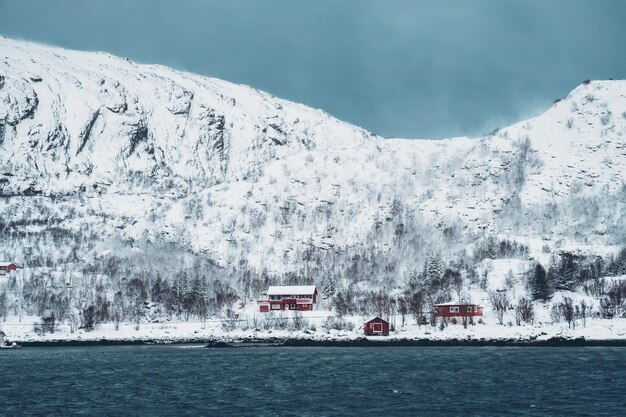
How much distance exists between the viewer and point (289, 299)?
141 metres

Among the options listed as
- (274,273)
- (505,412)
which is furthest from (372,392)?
(274,273)

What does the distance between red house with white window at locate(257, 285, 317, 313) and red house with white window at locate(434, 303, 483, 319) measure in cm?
3081

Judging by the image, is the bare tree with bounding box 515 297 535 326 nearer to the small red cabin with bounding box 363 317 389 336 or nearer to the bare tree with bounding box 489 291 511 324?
the bare tree with bounding box 489 291 511 324

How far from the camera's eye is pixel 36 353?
96750 millimetres

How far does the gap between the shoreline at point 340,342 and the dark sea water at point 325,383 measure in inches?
246

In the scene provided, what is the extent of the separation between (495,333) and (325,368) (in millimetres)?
42997

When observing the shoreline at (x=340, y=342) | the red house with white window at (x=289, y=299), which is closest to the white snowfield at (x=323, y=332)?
the shoreline at (x=340, y=342)

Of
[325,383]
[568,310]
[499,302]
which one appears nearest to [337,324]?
[499,302]

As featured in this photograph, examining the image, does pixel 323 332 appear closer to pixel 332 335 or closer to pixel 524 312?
pixel 332 335

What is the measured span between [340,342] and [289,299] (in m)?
39.4

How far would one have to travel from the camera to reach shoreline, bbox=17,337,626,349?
95.8 meters

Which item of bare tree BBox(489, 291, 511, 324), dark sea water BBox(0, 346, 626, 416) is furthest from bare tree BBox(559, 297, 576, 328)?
dark sea water BBox(0, 346, 626, 416)

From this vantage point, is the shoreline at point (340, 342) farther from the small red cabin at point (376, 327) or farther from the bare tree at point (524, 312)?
the bare tree at point (524, 312)

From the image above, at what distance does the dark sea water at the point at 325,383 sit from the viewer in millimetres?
47188
